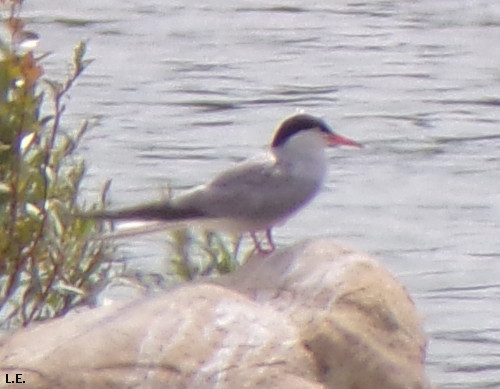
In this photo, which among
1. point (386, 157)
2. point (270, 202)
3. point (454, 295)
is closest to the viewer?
point (270, 202)

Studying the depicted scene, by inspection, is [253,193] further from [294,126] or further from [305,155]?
[294,126]

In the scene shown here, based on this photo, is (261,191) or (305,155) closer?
(261,191)

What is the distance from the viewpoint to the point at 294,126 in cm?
881

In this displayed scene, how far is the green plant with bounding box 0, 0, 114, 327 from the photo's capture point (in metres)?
7.07

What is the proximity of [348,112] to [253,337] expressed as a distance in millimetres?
7759

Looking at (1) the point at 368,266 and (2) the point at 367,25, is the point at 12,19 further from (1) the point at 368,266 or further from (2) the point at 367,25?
(2) the point at 367,25

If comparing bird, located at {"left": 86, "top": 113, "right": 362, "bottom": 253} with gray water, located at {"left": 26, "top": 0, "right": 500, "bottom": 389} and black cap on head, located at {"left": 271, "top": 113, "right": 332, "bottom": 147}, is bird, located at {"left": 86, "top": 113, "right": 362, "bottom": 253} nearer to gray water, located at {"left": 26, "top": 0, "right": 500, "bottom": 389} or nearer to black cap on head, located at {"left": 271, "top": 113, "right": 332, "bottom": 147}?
black cap on head, located at {"left": 271, "top": 113, "right": 332, "bottom": 147}

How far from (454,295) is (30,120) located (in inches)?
195

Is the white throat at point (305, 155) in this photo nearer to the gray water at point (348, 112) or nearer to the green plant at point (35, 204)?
the green plant at point (35, 204)

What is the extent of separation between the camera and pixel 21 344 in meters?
7.04

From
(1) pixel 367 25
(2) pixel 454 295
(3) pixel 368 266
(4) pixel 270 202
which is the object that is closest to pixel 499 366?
(2) pixel 454 295

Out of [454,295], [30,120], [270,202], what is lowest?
[454,295]

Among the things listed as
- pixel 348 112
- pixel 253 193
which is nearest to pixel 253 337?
pixel 253 193

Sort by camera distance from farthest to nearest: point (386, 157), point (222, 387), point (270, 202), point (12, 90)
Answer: point (386, 157), point (270, 202), point (12, 90), point (222, 387)
